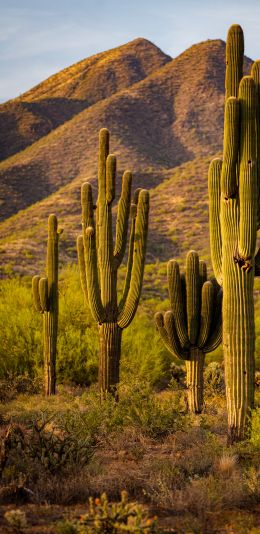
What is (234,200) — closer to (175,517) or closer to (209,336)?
(209,336)

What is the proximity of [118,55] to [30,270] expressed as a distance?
199ft

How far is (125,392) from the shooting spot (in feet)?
36.4

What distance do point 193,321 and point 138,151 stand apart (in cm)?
4795

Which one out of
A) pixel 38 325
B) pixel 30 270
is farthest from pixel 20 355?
pixel 30 270

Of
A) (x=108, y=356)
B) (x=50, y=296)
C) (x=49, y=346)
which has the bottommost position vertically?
(x=108, y=356)

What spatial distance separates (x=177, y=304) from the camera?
36.0 ft

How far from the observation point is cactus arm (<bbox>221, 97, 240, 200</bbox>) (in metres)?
8.41

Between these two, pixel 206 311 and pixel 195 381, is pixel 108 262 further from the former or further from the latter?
pixel 195 381

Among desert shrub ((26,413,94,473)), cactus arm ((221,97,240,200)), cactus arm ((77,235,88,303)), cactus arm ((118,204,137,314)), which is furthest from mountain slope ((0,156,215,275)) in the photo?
desert shrub ((26,413,94,473))

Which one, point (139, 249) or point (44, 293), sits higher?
point (139, 249)

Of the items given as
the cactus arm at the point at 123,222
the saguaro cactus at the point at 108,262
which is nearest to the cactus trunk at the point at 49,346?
the saguaro cactus at the point at 108,262

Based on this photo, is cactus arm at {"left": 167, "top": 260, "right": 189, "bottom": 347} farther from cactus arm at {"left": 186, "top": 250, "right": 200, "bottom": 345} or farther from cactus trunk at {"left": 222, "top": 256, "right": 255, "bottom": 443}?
cactus trunk at {"left": 222, "top": 256, "right": 255, "bottom": 443}

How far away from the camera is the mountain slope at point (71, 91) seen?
70.1m

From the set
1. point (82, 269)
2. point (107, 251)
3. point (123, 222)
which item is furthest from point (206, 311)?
point (82, 269)
